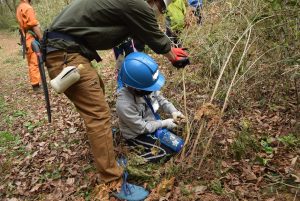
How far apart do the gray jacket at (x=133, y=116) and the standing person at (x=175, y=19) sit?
8.95 ft

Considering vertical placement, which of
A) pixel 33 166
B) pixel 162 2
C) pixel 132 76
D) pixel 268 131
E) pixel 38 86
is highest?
pixel 162 2

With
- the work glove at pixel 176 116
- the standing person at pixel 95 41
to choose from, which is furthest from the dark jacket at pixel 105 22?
the work glove at pixel 176 116

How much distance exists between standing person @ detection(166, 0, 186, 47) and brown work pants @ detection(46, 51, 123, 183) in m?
3.35

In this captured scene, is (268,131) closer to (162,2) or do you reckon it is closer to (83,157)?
(162,2)

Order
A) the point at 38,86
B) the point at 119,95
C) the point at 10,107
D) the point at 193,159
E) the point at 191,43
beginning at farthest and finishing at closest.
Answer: the point at 38,86 < the point at 10,107 < the point at 191,43 < the point at 119,95 < the point at 193,159

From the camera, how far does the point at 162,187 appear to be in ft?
11.2

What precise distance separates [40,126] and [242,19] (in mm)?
3520

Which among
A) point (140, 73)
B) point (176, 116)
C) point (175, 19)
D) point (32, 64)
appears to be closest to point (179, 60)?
point (140, 73)

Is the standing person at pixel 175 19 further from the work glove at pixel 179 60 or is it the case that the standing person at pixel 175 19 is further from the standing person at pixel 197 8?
the work glove at pixel 179 60

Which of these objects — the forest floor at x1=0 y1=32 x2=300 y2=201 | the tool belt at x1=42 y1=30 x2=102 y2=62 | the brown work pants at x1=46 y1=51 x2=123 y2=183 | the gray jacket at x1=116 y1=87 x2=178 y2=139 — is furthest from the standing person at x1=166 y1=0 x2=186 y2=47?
the brown work pants at x1=46 y1=51 x2=123 y2=183

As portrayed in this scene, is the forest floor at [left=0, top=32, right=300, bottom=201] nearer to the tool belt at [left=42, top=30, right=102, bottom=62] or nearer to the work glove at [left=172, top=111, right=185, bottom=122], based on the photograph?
the work glove at [left=172, top=111, right=185, bottom=122]

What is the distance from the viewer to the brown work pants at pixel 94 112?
11.2ft

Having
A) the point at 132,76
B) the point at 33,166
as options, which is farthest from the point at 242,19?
the point at 33,166

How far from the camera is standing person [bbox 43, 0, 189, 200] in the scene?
11.1 feet
